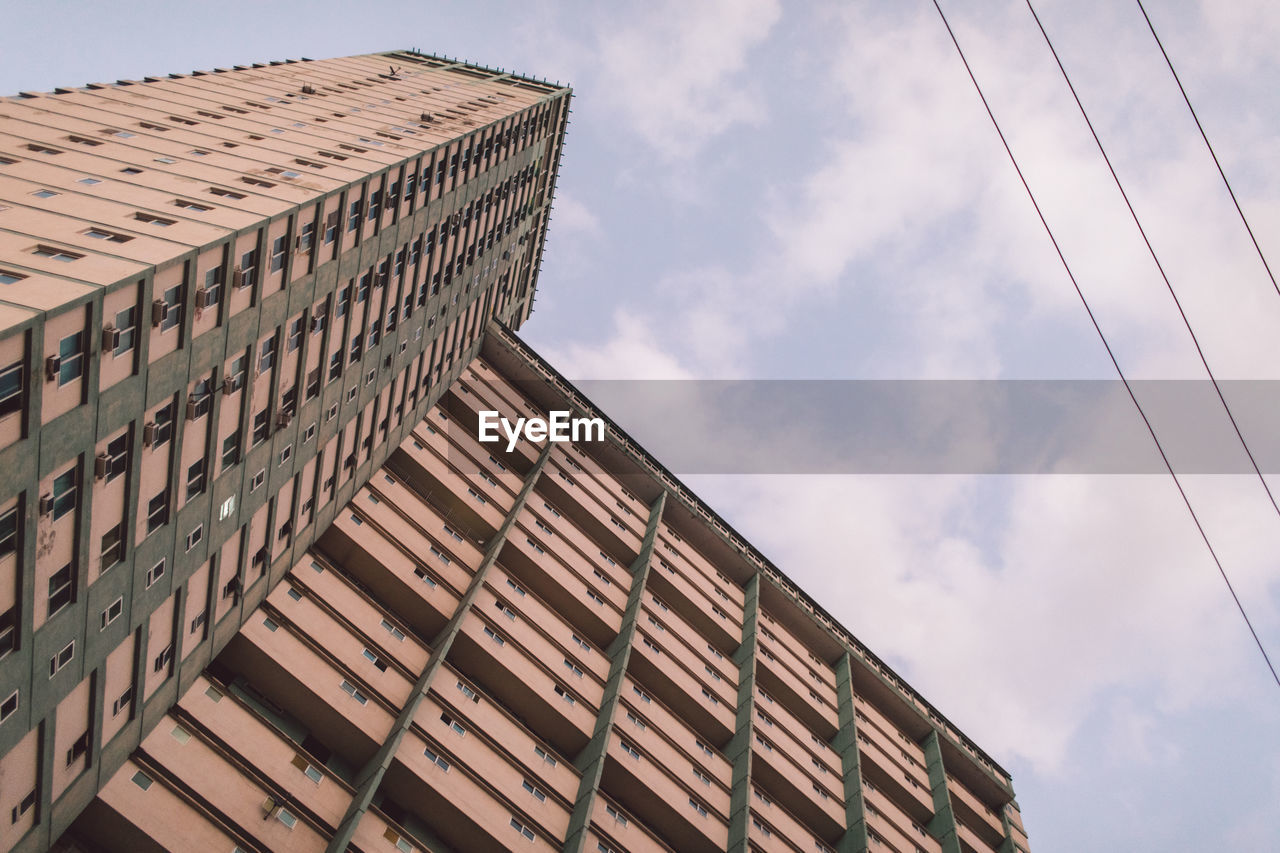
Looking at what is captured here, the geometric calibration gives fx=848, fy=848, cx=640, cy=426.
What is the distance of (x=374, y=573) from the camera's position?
103 ft

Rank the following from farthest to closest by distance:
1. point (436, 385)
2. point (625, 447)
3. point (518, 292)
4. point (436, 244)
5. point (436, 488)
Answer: point (518, 292) < point (625, 447) < point (436, 385) < point (436, 488) < point (436, 244)

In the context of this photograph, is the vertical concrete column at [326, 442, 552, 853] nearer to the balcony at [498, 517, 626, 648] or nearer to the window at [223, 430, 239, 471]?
the balcony at [498, 517, 626, 648]

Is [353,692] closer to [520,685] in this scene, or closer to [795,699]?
[520,685]

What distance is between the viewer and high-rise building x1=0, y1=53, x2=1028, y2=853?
1806cm

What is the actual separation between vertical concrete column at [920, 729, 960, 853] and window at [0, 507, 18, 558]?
42.0 m

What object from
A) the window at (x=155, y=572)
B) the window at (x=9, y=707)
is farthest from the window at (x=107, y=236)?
the window at (x=9, y=707)

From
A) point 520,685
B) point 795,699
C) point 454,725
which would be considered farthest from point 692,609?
point 454,725

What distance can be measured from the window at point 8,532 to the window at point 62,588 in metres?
1.59

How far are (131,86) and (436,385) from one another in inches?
658

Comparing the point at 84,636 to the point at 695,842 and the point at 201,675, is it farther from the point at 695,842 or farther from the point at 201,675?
the point at 695,842

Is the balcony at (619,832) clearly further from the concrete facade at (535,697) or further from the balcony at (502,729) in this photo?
the balcony at (502,729)

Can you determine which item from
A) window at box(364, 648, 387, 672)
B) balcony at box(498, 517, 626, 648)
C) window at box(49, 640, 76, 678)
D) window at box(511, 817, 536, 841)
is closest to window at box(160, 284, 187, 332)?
window at box(49, 640, 76, 678)

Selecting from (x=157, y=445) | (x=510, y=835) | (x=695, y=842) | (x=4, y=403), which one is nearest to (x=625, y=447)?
(x=695, y=842)

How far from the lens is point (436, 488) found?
37.1 metres
